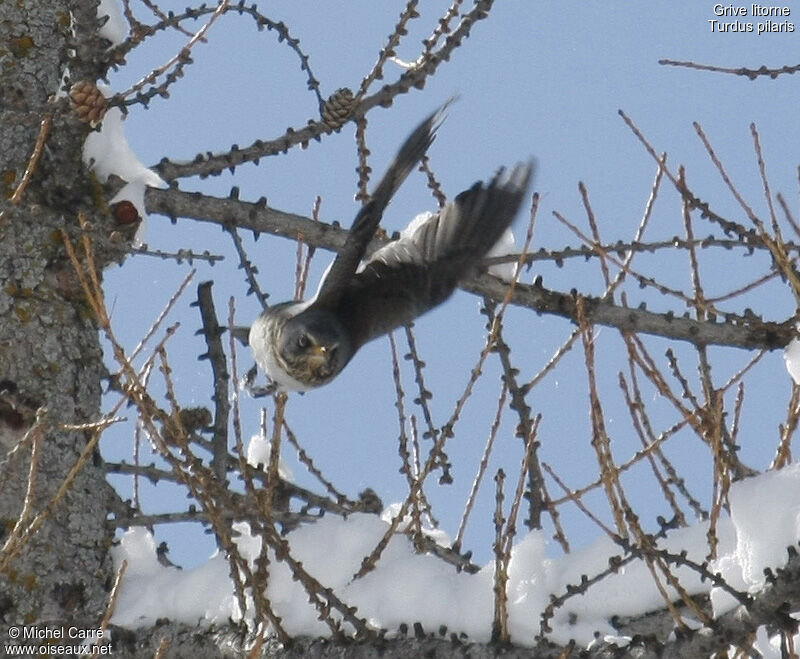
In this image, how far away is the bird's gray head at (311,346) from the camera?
4.13 meters

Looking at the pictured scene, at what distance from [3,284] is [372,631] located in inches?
60.5

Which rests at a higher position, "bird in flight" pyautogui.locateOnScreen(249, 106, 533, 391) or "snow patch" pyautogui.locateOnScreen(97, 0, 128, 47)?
"snow patch" pyautogui.locateOnScreen(97, 0, 128, 47)

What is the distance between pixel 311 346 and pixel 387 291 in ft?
1.38

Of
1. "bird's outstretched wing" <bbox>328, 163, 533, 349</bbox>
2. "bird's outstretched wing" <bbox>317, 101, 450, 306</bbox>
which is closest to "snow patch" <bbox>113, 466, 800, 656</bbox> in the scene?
"bird's outstretched wing" <bbox>317, 101, 450, 306</bbox>

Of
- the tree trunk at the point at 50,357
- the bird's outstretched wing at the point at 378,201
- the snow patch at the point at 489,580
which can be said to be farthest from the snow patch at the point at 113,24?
the snow patch at the point at 489,580

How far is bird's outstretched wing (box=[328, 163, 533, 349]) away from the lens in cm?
420

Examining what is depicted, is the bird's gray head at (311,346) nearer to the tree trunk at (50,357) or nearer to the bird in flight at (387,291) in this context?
the bird in flight at (387,291)

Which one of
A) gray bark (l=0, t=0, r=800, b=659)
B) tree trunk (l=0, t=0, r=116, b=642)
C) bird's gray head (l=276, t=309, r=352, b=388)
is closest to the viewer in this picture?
gray bark (l=0, t=0, r=800, b=659)

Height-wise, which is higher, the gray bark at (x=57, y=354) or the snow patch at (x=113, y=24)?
the snow patch at (x=113, y=24)

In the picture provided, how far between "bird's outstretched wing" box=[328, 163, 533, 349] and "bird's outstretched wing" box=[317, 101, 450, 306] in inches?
15.7

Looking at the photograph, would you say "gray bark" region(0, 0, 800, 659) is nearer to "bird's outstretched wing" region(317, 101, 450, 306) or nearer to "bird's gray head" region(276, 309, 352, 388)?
"bird's outstretched wing" region(317, 101, 450, 306)

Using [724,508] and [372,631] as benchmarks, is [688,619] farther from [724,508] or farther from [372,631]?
[372,631]

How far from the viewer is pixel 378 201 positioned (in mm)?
3533

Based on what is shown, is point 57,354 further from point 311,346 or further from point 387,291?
point 387,291
